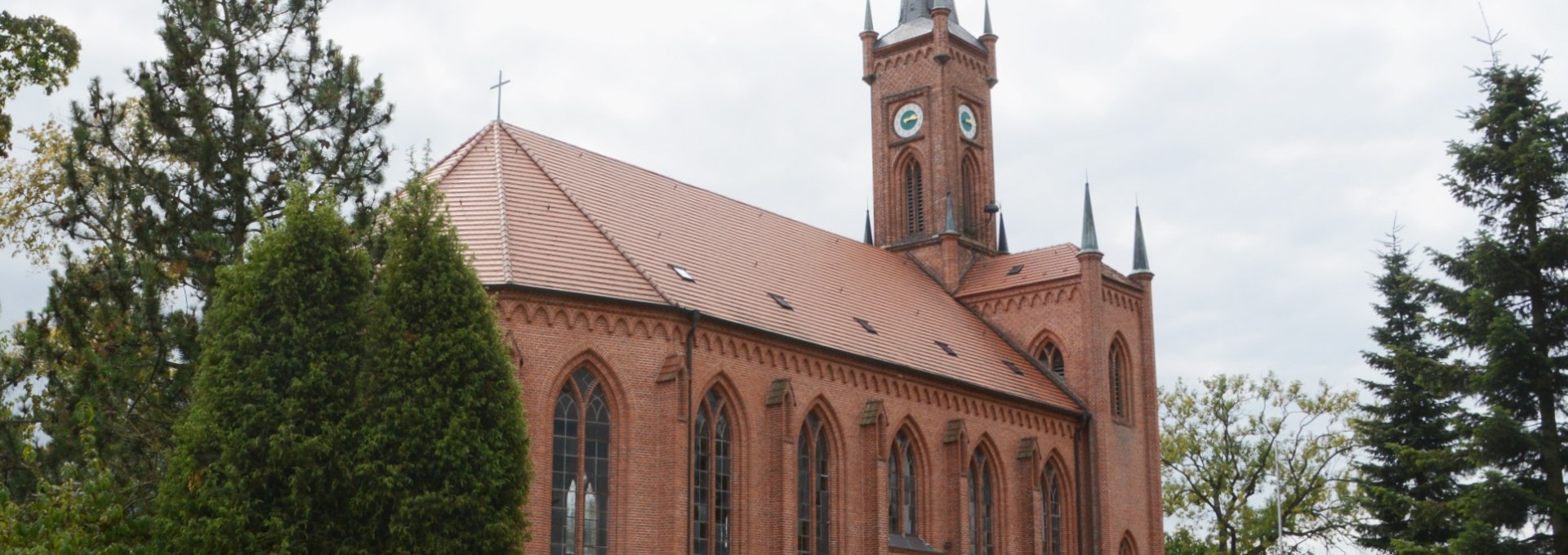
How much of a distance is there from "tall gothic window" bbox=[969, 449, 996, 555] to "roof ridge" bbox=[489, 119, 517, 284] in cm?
1332

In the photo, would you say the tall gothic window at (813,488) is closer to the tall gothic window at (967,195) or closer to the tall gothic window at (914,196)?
the tall gothic window at (914,196)

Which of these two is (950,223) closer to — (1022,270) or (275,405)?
(1022,270)

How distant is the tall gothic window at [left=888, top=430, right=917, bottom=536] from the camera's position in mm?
35438

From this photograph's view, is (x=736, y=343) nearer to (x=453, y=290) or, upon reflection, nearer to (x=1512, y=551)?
(x=453, y=290)

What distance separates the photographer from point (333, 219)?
825 inches

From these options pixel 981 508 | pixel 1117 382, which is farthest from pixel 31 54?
pixel 1117 382

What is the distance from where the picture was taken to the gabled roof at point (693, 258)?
1189 inches

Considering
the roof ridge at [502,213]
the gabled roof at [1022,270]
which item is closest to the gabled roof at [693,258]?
the roof ridge at [502,213]

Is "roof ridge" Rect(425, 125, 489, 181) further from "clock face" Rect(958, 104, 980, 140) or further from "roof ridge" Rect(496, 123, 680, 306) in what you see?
"clock face" Rect(958, 104, 980, 140)

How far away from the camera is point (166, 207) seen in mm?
21188

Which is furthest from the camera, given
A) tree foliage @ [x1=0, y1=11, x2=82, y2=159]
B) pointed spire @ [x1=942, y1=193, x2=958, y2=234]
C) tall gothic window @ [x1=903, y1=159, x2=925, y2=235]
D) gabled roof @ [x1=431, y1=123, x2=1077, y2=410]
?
tall gothic window @ [x1=903, y1=159, x2=925, y2=235]

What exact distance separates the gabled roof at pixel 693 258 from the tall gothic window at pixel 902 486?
1.79 meters

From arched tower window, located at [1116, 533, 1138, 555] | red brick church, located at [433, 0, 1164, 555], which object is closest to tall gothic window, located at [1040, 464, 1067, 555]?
red brick church, located at [433, 0, 1164, 555]

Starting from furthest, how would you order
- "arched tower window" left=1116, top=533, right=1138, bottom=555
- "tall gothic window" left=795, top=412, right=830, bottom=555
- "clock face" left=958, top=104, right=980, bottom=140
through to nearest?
"clock face" left=958, top=104, right=980, bottom=140
"arched tower window" left=1116, top=533, right=1138, bottom=555
"tall gothic window" left=795, top=412, right=830, bottom=555
